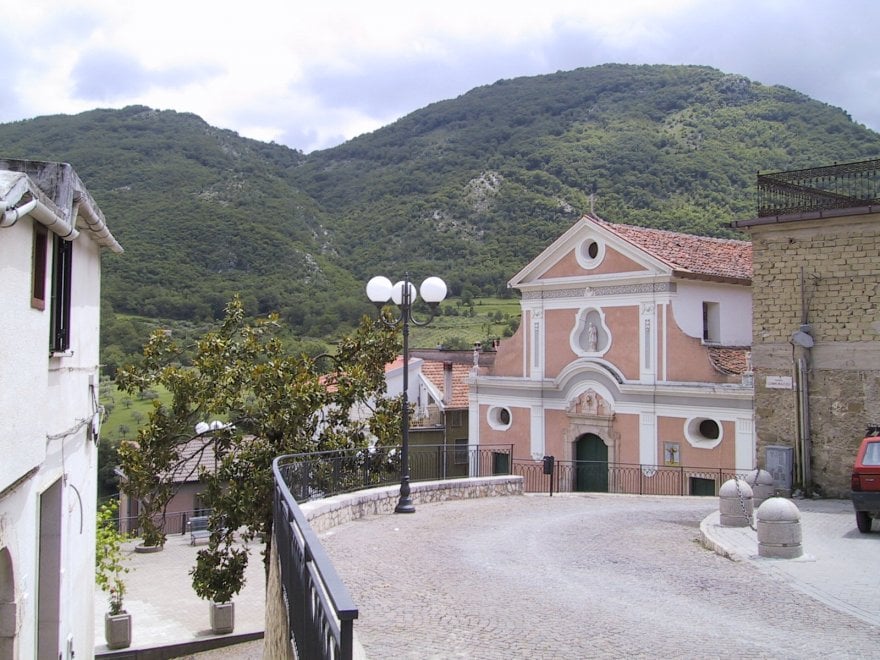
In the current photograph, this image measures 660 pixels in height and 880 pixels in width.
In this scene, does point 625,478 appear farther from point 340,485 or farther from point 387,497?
point 340,485

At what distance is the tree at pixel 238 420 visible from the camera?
45.4ft

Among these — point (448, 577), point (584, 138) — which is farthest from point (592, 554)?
point (584, 138)

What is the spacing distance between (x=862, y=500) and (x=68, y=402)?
10.1m

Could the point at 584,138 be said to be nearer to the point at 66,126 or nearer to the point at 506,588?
the point at 66,126

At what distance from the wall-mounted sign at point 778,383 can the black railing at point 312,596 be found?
13.4m

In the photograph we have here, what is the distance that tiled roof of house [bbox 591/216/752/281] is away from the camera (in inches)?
1032

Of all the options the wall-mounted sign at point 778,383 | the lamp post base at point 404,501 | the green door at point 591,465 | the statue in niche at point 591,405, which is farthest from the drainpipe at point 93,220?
the green door at point 591,465

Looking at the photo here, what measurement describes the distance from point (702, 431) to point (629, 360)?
10.2ft

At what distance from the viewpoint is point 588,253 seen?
2770cm

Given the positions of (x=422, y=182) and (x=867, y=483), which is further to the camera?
(x=422, y=182)

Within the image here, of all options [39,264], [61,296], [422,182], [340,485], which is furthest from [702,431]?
[422,182]

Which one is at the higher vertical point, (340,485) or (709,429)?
(709,429)

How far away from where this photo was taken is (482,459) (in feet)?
98.4

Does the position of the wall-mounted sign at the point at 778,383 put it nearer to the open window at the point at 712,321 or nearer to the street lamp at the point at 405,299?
the street lamp at the point at 405,299
